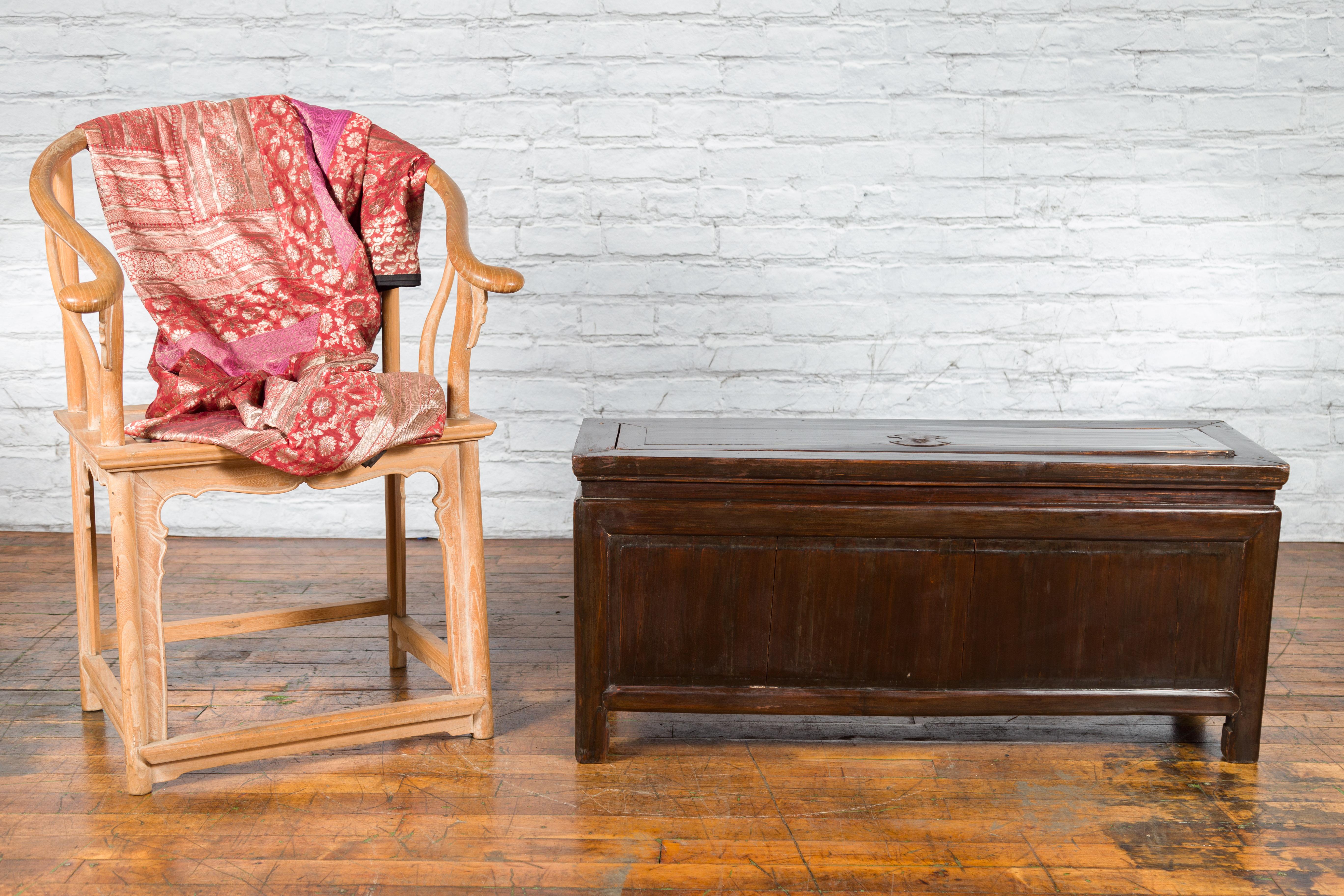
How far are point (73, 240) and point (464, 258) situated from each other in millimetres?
545

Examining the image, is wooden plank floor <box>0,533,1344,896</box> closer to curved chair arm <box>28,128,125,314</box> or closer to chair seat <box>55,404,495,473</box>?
chair seat <box>55,404,495,473</box>

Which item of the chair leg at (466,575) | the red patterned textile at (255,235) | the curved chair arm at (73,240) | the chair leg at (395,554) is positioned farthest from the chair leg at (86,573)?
the chair leg at (466,575)

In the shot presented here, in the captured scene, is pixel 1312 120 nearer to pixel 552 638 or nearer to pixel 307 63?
pixel 552 638

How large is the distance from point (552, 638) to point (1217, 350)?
192cm

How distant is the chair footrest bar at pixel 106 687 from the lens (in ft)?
5.89

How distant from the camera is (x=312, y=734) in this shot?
1.78 m

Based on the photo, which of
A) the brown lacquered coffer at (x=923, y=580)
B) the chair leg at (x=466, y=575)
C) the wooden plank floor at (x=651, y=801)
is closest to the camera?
the wooden plank floor at (x=651, y=801)

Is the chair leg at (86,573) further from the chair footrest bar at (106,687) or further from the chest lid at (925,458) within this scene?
the chest lid at (925,458)

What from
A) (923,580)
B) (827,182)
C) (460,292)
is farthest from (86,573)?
(827,182)

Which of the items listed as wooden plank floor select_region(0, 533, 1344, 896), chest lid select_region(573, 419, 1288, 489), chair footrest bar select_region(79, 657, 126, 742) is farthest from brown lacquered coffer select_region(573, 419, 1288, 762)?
chair footrest bar select_region(79, 657, 126, 742)

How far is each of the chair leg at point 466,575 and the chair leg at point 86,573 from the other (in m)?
0.58

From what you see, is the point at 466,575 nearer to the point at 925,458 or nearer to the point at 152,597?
the point at 152,597

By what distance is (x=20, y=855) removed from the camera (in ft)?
5.05

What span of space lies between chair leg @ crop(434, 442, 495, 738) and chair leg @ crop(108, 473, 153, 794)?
0.43m
